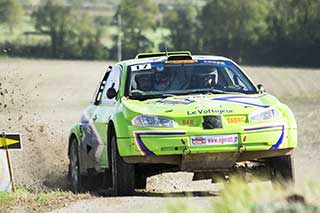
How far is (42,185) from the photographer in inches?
582

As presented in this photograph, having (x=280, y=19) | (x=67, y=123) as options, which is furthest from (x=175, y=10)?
(x=67, y=123)

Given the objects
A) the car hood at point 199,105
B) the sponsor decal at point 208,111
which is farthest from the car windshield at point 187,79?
the sponsor decal at point 208,111

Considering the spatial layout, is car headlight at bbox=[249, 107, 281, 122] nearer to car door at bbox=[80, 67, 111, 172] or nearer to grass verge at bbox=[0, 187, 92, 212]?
grass verge at bbox=[0, 187, 92, 212]

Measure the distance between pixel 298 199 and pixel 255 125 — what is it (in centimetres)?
390

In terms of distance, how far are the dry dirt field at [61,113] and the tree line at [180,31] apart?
4.39m

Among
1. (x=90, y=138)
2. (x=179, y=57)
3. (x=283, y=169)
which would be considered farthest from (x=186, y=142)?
(x=90, y=138)

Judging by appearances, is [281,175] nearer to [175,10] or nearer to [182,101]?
[182,101]

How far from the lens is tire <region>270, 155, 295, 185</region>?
11.1m

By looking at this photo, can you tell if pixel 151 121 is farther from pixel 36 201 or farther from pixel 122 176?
pixel 36 201

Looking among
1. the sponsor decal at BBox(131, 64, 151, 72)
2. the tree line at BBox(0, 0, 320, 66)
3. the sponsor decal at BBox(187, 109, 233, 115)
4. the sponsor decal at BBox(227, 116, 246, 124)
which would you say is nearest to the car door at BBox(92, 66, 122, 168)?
the sponsor decal at BBox(131, 64, 151, 72)

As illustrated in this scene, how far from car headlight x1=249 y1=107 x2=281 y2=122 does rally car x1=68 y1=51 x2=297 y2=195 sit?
0.01 m

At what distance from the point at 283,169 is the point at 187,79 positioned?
1669 millimetres

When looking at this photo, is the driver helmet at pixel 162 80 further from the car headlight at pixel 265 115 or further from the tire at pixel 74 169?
the tire at pixel 74 169

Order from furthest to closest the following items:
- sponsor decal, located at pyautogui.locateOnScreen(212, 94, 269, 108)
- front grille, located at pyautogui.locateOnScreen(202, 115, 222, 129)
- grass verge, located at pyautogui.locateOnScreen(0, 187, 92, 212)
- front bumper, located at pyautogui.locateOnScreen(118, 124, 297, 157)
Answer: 1. sponsor decal, located at pyautogui.locateOnScreen(212, 94, 269, 108)
2. front grille, located at pyautogui.locateOnScreen(202, 115, 222, 129)
3. front bumper, located at pyautogui.locateOnScreen(118, 124, 297, 157)
4. grass verge, located at pyautogui.locateOnScreen(0, 187, 92, 212)
